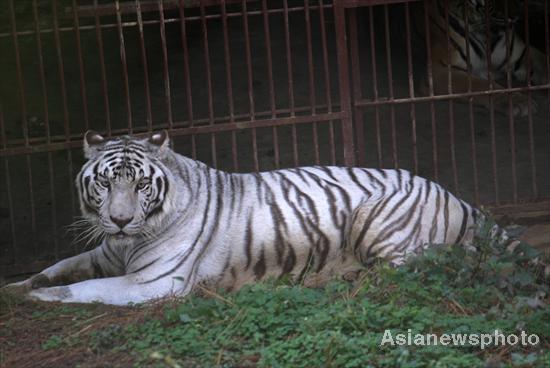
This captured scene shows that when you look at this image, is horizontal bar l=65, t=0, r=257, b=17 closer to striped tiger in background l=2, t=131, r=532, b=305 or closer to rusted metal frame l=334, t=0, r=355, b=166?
rusted metal frame l=334, t=0, r=355, b=166

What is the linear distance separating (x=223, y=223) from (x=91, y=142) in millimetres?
747

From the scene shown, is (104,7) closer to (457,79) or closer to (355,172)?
(355,172)

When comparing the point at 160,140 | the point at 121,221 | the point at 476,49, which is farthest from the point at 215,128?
the point at 476,49

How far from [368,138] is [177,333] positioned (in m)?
3.49

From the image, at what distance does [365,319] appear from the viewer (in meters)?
4.14

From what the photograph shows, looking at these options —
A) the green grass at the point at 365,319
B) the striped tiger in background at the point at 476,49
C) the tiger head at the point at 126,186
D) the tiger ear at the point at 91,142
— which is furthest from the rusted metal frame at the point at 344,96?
the striped tiger in background at the point at 476,49

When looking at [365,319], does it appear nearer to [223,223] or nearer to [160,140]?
[223,223]

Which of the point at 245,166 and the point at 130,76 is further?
Answer: the point at 130,76

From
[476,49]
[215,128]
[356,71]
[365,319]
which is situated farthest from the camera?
[476,49]

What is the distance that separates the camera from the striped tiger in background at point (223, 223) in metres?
5.05

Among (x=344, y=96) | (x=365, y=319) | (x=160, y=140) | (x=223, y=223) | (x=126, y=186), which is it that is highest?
(x=344, y=96)

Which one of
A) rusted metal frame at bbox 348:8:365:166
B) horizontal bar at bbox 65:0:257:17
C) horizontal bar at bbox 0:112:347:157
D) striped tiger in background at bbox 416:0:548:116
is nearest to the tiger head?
horizontal bar at bbox 0:112:347:157

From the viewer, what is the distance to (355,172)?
5.54 m

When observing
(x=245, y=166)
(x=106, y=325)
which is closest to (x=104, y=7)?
(x=245, y=166)
